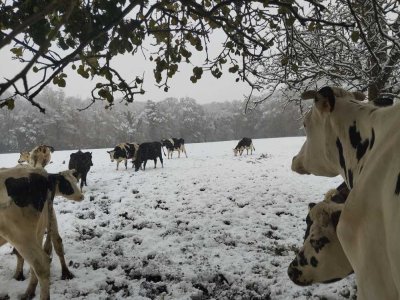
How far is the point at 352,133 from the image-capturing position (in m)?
2.35

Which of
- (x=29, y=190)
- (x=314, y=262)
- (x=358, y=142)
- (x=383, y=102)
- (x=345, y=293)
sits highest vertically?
(x=383, y=102)

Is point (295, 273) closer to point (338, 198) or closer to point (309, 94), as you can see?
point (338, 198)

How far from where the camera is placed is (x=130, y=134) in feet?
175

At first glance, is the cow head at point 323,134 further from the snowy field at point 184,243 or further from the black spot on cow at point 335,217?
the snowy field at point 184,243

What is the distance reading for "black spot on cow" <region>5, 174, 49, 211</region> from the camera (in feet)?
13.9

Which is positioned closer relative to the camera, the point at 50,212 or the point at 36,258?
the point at 36,258

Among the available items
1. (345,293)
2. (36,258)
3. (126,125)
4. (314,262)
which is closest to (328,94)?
(314,262)

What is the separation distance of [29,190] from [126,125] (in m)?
51.9

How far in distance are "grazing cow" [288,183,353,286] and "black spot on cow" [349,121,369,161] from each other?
0.65 metres

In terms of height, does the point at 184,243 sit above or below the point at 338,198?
below

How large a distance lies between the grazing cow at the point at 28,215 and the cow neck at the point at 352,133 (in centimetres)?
349

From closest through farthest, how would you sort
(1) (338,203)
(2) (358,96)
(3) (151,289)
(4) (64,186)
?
(2) (358,96)
(1) (338,203)
(3) (151,289)
(4) (64,186)

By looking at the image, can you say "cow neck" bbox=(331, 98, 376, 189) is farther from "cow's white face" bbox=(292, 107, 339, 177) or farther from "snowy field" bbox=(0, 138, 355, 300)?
"snowy field" bbox=(0, 138, 355, 300)

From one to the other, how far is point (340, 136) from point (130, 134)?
52.3 metres
